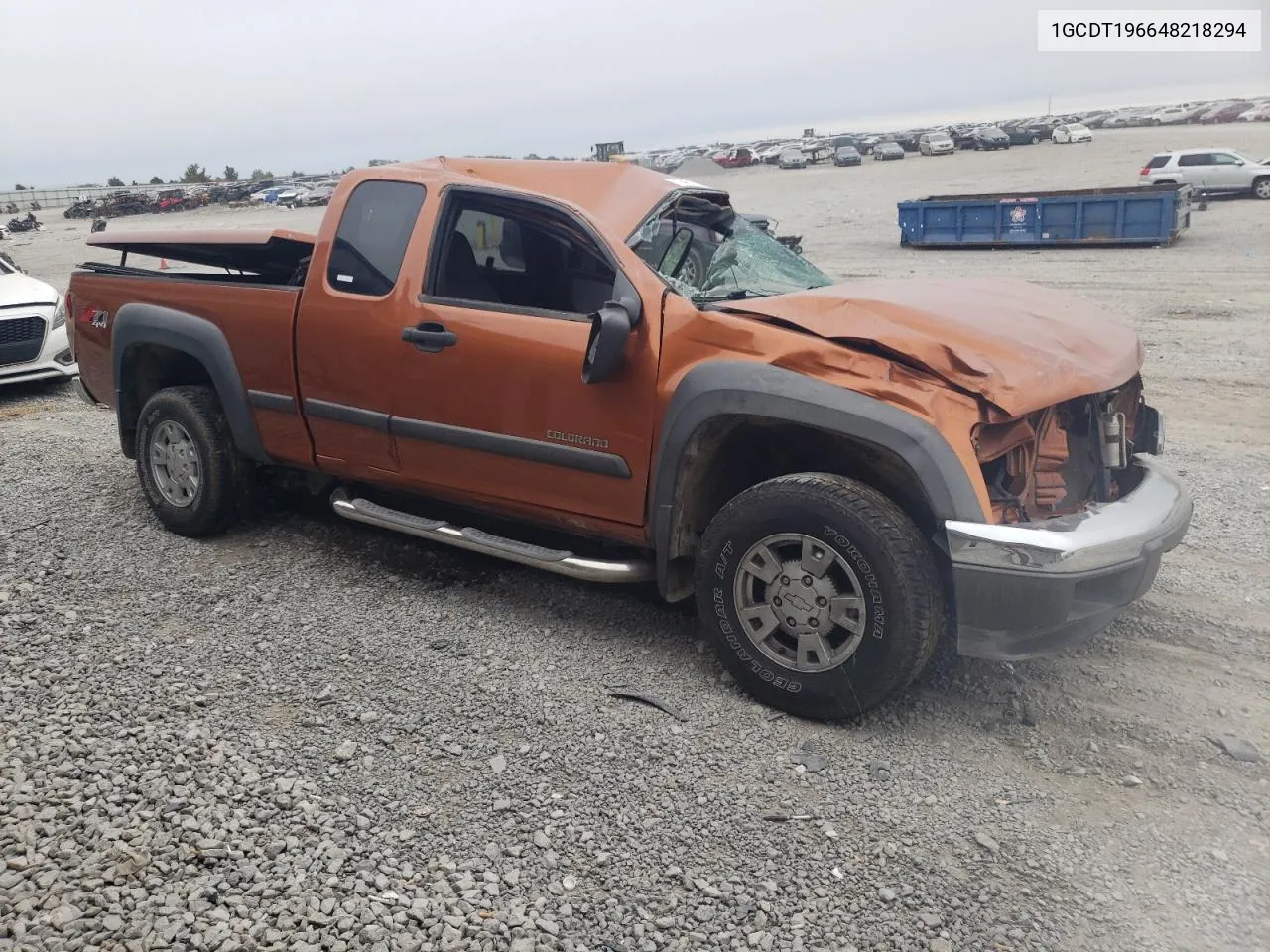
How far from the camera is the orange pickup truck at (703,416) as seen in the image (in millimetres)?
3324

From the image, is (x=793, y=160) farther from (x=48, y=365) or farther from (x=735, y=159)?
(x=48, y=365)

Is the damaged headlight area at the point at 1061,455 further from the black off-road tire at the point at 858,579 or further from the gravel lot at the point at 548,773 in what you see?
the gravel lot at the point at 548,773

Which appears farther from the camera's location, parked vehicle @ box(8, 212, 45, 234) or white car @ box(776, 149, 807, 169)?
white car @ box(776, 149, 807, 169)

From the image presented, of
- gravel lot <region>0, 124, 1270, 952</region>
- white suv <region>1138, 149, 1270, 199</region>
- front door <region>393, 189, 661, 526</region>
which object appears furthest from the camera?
white suv <region>1138, 149, 1270, 199</region>

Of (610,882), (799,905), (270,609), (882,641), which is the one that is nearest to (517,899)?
(610,882)

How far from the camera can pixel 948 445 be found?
10.6 ft

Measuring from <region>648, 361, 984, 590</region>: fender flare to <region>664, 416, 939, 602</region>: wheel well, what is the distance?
5 centimetres

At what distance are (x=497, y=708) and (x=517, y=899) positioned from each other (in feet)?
3.40

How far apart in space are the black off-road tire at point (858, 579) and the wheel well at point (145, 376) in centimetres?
329

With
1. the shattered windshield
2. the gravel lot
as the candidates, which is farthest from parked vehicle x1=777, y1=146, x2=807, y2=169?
the shattered windshield

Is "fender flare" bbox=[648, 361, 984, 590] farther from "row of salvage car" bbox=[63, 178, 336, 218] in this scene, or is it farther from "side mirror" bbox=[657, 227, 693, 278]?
"row of salvage car" bbox=[63, 178, 336, 218]

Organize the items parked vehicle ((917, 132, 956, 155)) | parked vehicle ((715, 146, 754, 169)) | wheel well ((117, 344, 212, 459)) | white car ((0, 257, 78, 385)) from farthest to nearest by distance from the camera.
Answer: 1. parked vehicle ((715, 146, 754, 169))
2. parked vehicle ((917, 132, 956, 155))
3. white car ((0, 257, 78, 385))
4. wheel well ((117, 344, 212, 459))

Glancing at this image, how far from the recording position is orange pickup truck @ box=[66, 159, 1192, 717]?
3.32 m

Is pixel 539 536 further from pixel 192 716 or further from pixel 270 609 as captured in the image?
pixel 192 716
